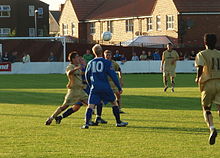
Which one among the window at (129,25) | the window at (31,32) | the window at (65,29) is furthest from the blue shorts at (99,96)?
the window at (31,32)

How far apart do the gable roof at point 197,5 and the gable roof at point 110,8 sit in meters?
6.08

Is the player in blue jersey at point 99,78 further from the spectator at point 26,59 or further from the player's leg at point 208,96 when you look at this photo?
the spectator at point 26,59

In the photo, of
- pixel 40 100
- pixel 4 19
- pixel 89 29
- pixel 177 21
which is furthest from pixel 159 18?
pixel 40 100

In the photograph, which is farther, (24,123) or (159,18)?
(159,18)

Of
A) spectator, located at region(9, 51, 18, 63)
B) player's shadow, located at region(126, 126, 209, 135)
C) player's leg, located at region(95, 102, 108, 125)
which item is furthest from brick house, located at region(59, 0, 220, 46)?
player's shadow, located at region(126, 126, 209, 135)

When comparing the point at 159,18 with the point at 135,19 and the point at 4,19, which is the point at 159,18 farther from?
the point at 4,19

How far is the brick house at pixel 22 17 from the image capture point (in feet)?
335

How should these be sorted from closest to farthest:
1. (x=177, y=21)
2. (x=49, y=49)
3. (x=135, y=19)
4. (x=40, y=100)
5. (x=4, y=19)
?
1. (x=40, y=100)
2. (x=49, y=49)
3. (x=177, y=21)
4. (x=135, y=19)
5. (x=4, y=19)

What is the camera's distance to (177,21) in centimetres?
6850

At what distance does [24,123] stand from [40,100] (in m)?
8.22

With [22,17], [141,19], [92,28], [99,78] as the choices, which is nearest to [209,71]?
[99,78]

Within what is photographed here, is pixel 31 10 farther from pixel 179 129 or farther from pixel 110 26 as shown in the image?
pixel 179 129

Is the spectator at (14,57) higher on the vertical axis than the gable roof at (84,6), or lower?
lower

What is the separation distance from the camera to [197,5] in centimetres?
6894
